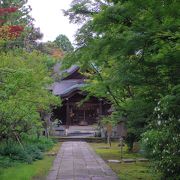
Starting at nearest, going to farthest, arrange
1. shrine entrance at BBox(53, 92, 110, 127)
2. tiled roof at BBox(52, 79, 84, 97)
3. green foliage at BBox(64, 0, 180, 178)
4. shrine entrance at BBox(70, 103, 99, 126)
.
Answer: green foliage at BBox(64, 0, 180, 178) < tiled roof at BBox(52, 79, 84, 97) < shrine entrance at BBox(53, 92, 110, 127) < shrine entrance at BBox(70, 103, 99, 126)

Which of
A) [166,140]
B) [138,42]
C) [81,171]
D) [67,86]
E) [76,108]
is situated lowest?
[81,171]

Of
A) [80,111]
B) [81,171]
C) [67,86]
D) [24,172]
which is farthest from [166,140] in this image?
[67,86]

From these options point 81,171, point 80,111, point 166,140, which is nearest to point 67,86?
point 80,111

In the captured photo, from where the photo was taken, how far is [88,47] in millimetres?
6520

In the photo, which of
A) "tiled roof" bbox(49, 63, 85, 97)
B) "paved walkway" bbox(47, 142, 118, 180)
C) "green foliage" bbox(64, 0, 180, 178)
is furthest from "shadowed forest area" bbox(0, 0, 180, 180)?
"tiled roof" bbox(49, 63, 85, 97)

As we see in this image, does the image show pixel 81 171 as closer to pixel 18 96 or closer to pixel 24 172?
pixel 24 172

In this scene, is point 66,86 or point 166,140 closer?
point 166,140

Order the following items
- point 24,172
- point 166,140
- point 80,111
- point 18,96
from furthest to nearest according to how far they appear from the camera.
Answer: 1. point 80,111
2. point 18,96
3. point 24,172
4. point 166,140

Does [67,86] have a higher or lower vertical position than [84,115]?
higher

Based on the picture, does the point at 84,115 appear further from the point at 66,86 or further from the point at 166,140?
the point at 166,140

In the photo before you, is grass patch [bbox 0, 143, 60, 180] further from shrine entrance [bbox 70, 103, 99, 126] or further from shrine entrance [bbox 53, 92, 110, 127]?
shrine entrance [bbox 70, 103, 99, 126]

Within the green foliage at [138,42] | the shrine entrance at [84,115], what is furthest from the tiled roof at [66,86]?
the green foliage at [138,42]

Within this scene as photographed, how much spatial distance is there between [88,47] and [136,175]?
6678mm

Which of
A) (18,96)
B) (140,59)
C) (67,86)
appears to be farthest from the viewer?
(67,86)
